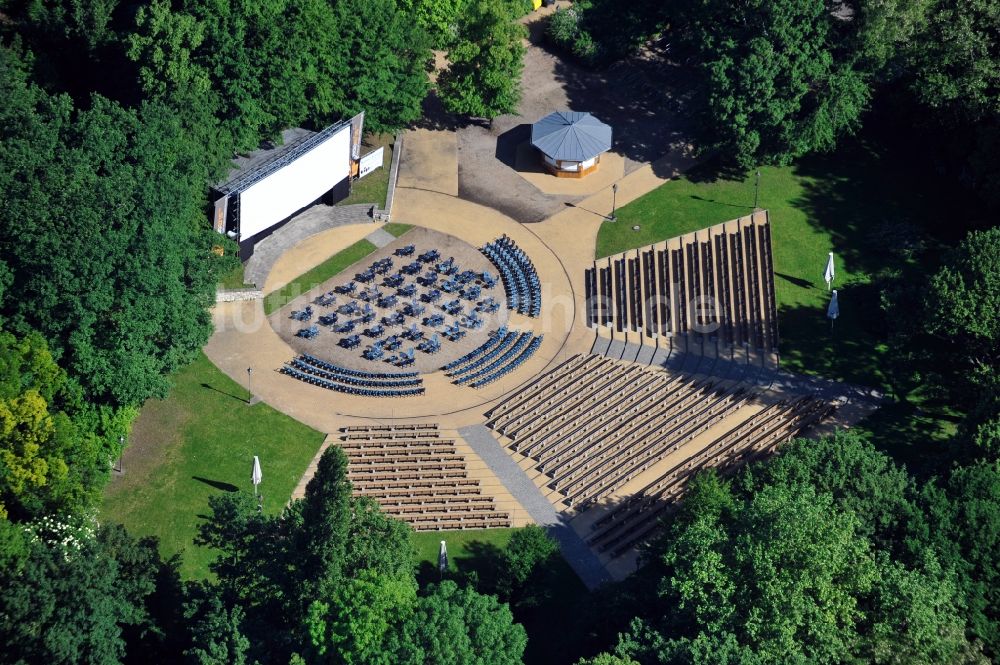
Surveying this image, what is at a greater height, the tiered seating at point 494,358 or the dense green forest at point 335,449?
the dense green forest at point 335,449

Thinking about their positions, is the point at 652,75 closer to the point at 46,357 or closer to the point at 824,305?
the point at 824,305

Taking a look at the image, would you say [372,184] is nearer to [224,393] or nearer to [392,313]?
[392,313]

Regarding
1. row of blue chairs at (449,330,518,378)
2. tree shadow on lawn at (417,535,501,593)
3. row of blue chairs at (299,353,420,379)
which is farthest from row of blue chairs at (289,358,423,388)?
tree shadow on lawn at (417,535,501,593)

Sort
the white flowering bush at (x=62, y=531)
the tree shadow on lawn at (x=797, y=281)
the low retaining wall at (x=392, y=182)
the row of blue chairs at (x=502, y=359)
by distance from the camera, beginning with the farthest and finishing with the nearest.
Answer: the low retaining wall at (x=392, y=182) < the tree shadow on lawn at (x=797, y=281) < the row of blue chairs at (x=502, y=359) < the white flowering bush at (x=62, y=531)

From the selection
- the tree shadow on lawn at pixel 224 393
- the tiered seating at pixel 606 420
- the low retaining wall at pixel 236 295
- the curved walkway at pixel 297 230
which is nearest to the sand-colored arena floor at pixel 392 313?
the low retaining wall at pixel 236 295

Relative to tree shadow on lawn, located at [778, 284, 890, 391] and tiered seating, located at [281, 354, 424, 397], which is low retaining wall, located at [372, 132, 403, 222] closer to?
tiered seating, located at [281, 354, 424, 397]

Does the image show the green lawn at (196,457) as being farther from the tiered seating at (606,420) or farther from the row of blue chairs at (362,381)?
the tiered seating at (606,420)

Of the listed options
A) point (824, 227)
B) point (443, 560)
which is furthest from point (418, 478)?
point (824, 227)
